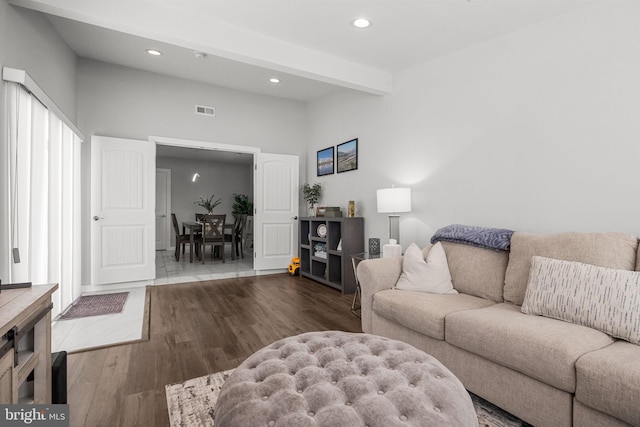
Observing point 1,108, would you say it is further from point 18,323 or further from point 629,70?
A: point 629,70

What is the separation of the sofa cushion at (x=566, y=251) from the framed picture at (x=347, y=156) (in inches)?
101

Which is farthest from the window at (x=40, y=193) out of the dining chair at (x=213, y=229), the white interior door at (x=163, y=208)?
the white interior door at (x=163, y=208)

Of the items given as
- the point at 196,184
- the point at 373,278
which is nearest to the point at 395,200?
the point at 373,278

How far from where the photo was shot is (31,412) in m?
1.10

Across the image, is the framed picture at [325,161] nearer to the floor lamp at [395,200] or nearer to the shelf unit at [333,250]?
the shelf unit at [333,250]

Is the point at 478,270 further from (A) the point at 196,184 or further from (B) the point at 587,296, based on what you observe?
(A) the point at 196,184

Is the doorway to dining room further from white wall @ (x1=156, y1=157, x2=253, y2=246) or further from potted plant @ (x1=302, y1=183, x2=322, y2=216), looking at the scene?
potted plant @ (x1=302, y1=183, x2=322, y2=216)

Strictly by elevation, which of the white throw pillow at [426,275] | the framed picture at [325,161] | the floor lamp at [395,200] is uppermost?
the framed picture at [325,161]

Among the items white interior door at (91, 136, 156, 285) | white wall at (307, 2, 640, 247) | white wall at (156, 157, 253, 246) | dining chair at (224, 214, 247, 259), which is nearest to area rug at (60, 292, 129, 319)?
white interior door at (91, 136, 156, 285)

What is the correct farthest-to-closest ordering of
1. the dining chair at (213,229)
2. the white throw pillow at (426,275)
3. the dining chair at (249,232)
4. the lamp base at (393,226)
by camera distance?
the dining chair at (249,232), the dining chair at (213,229), the lamp base at (393,226), the white throw pillow at (426,275)

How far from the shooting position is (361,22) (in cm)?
278

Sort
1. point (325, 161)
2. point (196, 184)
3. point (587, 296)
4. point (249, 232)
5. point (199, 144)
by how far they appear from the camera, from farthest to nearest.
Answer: point (196, 184) → point (249, 232) → point (325, 161) → point (199, 144) → point (587, 296)

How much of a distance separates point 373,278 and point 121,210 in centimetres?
352

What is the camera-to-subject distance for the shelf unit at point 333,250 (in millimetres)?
4109
